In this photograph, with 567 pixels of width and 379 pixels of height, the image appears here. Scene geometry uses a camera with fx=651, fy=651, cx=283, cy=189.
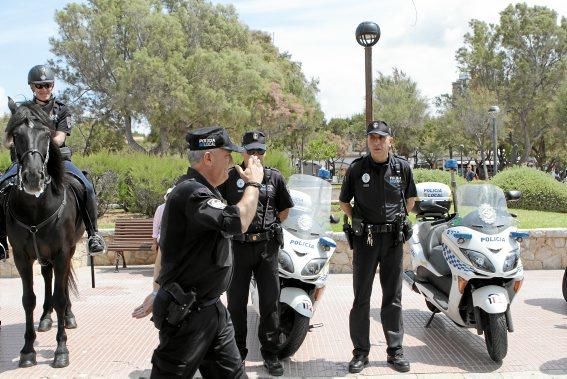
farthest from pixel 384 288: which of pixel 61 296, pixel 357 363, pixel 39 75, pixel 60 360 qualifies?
pixel 39 75

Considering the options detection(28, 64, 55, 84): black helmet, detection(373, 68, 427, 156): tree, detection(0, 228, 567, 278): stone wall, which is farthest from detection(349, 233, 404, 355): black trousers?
detection(373, 68, 427, 156): tree

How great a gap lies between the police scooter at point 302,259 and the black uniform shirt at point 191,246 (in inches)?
85.7

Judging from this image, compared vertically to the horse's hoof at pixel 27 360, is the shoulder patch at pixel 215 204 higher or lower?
higher

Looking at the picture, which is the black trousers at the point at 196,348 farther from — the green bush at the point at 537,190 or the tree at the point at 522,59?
the tree at the point at 522,59

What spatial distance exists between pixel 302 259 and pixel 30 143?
2.59 m

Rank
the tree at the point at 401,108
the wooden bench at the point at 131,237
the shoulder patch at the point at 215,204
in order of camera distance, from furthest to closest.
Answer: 1. the tree at the point at 401,108
2. the wooden bench at the point at 131,237
3. the shoulder patch at the point at 215,204

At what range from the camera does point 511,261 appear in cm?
579

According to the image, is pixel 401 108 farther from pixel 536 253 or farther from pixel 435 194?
pixel 435 194

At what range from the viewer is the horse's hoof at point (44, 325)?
7309mm

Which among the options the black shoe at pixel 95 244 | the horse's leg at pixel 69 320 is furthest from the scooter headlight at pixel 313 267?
the horse's leg at pixel 69 320

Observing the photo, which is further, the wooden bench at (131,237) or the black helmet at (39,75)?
the wooden bench at (131,237)

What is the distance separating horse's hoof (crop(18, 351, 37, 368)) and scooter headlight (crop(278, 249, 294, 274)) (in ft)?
8.06

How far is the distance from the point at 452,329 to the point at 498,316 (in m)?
1.48

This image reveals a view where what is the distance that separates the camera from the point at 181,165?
15.1m
